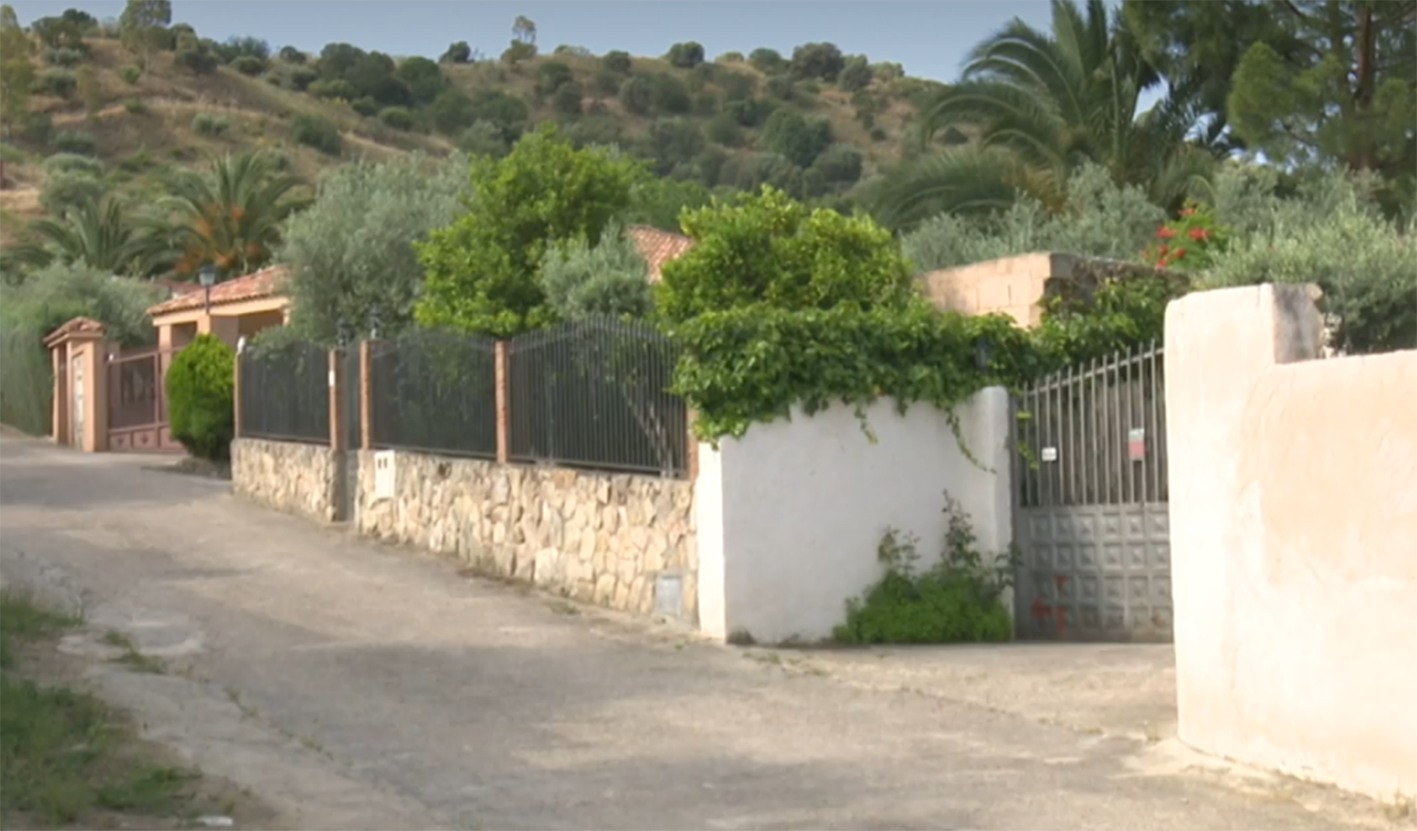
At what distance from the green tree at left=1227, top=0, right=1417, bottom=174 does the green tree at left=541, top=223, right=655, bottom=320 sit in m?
8.68

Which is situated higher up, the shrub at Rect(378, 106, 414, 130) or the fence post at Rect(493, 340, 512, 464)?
the shrub at Rect(378, 106, 414, 130)

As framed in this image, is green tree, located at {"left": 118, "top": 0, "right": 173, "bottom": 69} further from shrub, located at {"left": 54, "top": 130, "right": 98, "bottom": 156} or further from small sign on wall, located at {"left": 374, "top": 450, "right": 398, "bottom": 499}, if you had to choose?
small sign on wall, located at {"left": 374, "top": 450, "right": 398, "bottom": 499}

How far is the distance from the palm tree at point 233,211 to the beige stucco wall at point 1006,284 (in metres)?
30.8

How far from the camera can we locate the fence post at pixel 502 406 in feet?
55.2

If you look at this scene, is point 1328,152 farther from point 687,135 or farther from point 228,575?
point 687,135

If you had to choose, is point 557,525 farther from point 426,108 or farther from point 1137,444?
point 426,108

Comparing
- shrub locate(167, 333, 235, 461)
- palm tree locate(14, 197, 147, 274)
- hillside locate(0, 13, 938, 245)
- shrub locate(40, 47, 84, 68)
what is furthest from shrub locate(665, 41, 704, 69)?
shrub locate(167, 333, 235, 461)

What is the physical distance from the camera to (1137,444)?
12.9 metres

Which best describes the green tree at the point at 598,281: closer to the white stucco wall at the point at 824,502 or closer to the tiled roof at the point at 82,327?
the white stucco wall at the point at 824,502

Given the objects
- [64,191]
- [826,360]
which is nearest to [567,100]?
[64,191]

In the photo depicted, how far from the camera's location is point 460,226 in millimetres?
20703

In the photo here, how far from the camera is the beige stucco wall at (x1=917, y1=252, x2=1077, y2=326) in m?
14.6

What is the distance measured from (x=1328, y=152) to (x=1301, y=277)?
821cm

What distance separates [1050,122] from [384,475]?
1215 centimetres
